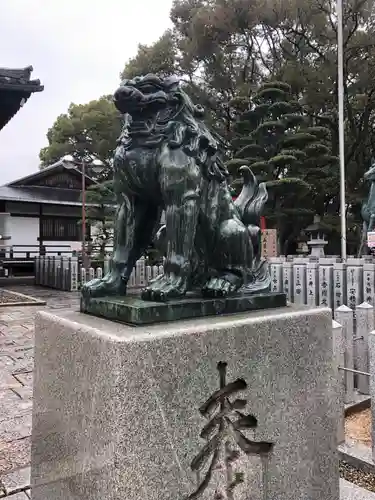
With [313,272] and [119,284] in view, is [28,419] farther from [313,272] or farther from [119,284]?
[313,272]

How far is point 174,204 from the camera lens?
1657 millimetres

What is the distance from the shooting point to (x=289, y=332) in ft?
5.62

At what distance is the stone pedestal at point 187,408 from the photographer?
1.32 metres

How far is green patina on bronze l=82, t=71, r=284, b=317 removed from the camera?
166 cm

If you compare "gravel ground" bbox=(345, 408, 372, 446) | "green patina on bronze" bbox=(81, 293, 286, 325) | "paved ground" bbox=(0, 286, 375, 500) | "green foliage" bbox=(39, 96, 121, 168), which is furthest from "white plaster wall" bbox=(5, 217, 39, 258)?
"green patina on bronze" bbox=(81, 293, 286, 325)

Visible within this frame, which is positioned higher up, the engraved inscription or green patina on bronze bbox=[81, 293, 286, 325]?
green patina on bronze bbox=[81, 293, 286, 325]

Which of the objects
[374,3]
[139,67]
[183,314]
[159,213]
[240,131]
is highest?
[374,3]

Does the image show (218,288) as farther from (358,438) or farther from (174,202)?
(358,438)

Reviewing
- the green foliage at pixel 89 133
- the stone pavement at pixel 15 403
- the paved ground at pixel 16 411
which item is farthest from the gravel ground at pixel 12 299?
the green foliage at pixel 89 133

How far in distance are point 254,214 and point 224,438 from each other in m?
1.05

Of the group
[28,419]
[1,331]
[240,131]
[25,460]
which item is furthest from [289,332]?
[240,131]

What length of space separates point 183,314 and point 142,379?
13.1 inches

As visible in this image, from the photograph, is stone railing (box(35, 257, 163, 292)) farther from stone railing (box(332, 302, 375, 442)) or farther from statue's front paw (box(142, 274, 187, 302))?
statue's front paw (box(142, 274, 187, 302))

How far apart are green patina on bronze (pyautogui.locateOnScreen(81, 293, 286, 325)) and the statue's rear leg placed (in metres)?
0.07
